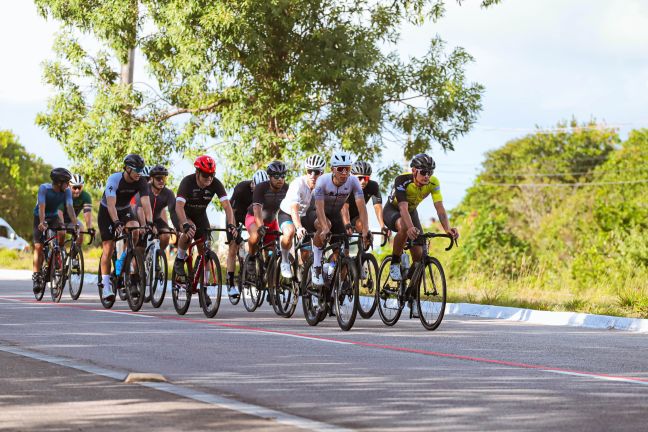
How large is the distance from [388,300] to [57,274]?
6.19 meters

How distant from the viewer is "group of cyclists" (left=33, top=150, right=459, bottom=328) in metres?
14.3

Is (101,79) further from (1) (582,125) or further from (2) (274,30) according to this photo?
(1) (582,125)

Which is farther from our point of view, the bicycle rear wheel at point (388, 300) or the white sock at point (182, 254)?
the white sock at point (182, 254)

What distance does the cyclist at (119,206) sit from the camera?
53.7 ft

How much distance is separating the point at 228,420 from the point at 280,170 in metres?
9.45

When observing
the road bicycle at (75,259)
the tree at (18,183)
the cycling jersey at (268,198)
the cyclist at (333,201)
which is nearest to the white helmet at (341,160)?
the cyclist at (333,201)

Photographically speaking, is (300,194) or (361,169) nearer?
(300,194)

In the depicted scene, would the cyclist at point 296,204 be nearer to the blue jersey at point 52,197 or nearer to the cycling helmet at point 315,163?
the cycling helmet at point 315,163

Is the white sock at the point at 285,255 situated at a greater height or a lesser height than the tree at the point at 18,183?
lesser

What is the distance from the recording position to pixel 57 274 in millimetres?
18859

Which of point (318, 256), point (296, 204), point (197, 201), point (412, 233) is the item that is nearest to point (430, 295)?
point (412, 233)

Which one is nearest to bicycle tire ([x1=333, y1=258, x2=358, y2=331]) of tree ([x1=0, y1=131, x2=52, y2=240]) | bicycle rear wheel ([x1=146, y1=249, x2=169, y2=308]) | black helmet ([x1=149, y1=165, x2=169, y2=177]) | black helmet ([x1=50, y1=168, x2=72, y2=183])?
bicycle rear wheel ([x1=146, y1=249, x2=169, y2=308])

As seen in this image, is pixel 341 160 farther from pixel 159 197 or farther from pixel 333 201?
pixel 159 197

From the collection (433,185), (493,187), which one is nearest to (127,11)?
(433,185)
